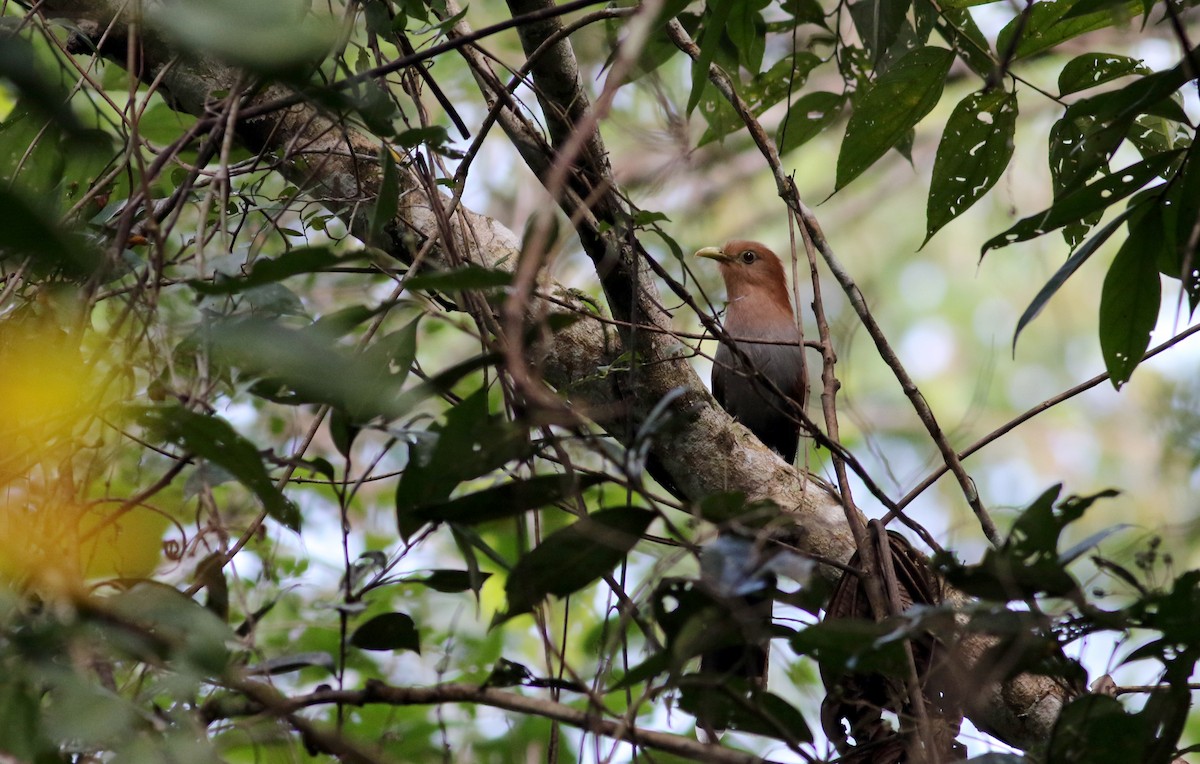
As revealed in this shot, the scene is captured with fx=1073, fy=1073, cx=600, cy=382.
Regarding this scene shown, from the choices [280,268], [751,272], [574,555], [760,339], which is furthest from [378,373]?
[751,272]

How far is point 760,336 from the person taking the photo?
4.97 m

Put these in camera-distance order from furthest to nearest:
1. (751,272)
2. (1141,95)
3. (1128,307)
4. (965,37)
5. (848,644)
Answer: (751,272) < (965,37) < (1128,307) < (1141,95) < (848,644)

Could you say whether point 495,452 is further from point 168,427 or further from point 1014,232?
point 1014,232

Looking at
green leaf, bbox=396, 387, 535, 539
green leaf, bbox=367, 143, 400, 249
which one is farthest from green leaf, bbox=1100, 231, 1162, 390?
green leaf, bbox=367, 143, 400, 249

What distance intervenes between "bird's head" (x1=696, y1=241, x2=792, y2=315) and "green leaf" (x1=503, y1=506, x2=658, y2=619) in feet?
13.3

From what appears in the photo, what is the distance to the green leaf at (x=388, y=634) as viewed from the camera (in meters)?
1.62

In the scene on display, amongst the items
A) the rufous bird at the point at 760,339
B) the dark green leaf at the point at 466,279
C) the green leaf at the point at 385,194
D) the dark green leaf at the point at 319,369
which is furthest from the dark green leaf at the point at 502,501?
the rufous bird at the point at 760,339

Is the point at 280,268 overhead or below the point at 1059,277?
below

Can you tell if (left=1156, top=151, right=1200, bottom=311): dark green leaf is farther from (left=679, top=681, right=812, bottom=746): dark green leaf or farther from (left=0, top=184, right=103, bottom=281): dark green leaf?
(left=0, top=184, right=103, bottom=281): dark green leaf

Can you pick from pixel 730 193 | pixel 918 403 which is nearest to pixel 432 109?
pixel 730 193

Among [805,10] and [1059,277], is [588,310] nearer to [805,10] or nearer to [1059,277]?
[805,10]

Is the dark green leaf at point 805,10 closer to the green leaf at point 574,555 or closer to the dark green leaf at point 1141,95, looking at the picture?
the dark green leaf at point 1141,95

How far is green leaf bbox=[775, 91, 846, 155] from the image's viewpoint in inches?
114

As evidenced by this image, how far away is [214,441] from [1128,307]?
5.08ft
